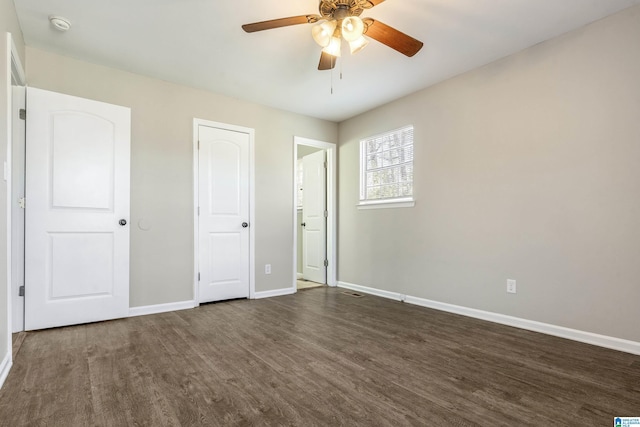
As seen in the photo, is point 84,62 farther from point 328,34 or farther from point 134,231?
point 328,34

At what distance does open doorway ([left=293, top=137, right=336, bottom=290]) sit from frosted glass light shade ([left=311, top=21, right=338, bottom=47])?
2511 mm

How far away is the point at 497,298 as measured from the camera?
3143 millimetres

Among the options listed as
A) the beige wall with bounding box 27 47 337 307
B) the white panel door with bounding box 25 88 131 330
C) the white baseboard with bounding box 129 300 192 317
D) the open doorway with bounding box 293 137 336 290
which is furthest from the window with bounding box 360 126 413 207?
the white panel door with bounding box 25 88 131 330

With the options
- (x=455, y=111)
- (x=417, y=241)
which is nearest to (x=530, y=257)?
(x=417, y=241)

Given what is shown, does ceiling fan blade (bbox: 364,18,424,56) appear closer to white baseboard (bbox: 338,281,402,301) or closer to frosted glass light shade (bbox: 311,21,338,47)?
frosted glass light shade (bbox: 311,21,338,47)

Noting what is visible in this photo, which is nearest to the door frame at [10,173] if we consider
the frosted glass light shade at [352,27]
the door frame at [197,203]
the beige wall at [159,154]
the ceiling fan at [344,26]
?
the beige wall at [159,154]

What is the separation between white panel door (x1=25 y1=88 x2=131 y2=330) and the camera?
9.41ft

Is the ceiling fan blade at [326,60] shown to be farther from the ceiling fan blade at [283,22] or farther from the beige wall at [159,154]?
the beige wall at [159,154]

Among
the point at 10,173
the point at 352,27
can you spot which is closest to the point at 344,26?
the point at 352,27

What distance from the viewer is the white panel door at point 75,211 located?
2867 millimetres

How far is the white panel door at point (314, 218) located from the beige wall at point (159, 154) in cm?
114

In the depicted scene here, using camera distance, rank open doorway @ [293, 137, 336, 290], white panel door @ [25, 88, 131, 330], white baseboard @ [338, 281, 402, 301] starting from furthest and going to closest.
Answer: open doorway @ [293, 137, 336, 290], white baseboard @ [338, 281, 402, 301], white panel door @ [25, 88, 131, 330]

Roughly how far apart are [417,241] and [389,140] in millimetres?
1363

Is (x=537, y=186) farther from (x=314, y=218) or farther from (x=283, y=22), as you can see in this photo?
(x=314, y=218)
